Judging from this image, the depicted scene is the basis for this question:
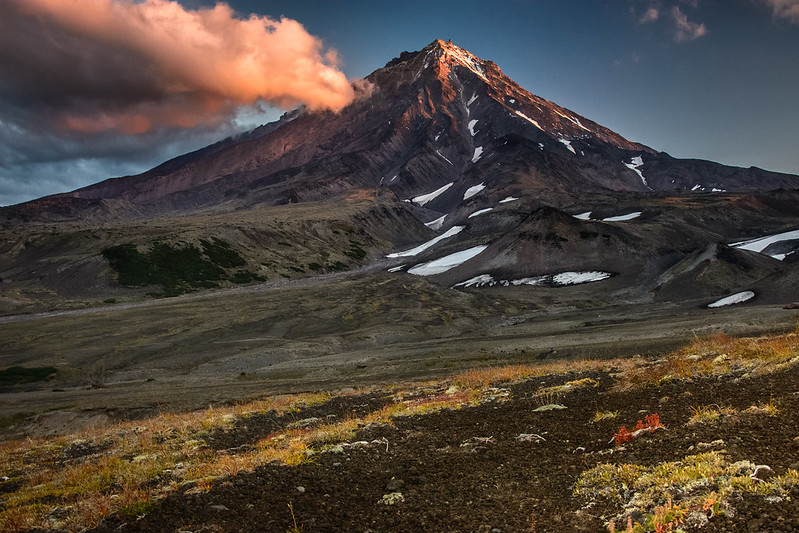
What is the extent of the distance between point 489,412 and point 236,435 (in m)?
8.64

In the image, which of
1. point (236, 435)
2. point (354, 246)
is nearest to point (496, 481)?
point (236, 435)

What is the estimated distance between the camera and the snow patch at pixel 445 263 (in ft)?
459

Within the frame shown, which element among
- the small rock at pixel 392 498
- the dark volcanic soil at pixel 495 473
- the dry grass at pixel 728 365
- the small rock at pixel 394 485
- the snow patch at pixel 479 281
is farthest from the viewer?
the snow patch at pixel 479 281

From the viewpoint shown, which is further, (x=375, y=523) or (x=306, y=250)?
(x=306, y=250)

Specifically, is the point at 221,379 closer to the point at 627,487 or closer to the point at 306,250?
the point at 627,487

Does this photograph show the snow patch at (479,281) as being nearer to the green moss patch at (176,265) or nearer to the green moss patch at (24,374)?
the green moss patch at (176,265)

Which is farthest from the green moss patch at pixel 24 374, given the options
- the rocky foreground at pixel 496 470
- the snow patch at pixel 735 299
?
the snow patch at pixel 735 299

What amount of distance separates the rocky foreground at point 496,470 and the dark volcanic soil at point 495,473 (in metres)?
0.03

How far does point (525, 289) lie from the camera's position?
10662 centimetres

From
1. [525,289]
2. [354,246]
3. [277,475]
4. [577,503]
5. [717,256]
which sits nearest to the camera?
[577,503]

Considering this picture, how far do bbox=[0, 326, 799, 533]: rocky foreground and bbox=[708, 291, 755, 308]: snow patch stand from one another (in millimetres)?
58406

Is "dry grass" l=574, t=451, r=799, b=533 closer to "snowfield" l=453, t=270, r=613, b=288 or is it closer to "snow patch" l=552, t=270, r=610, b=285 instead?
"snowfield" l=453, t=270, r=613, b=288

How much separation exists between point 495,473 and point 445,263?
446 ft

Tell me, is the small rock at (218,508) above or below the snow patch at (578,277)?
above
